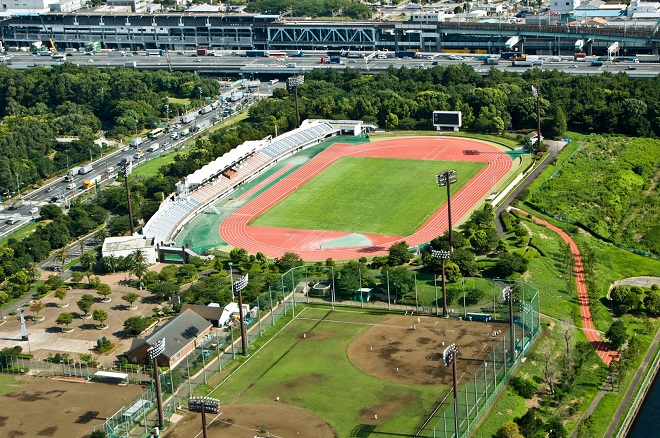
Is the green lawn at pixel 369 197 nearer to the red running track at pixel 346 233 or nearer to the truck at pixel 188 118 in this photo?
the red running track at pixel 346 233

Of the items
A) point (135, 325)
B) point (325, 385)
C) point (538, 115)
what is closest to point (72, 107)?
point (538, 115)

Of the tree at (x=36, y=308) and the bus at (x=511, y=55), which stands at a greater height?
the bus at (x=511, y=55)

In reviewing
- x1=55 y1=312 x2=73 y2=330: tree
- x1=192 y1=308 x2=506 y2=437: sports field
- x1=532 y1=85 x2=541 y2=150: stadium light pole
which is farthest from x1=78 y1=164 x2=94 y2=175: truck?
x1=532 y1=85 x2=541 y2=150: stadium light pole

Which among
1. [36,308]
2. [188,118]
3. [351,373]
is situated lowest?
[351,373]

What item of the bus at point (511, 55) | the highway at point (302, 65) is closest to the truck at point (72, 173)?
the highway at point (302, 65)

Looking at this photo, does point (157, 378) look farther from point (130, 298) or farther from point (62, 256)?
point (62, 256)

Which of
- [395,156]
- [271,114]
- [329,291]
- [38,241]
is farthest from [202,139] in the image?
[329,291]
